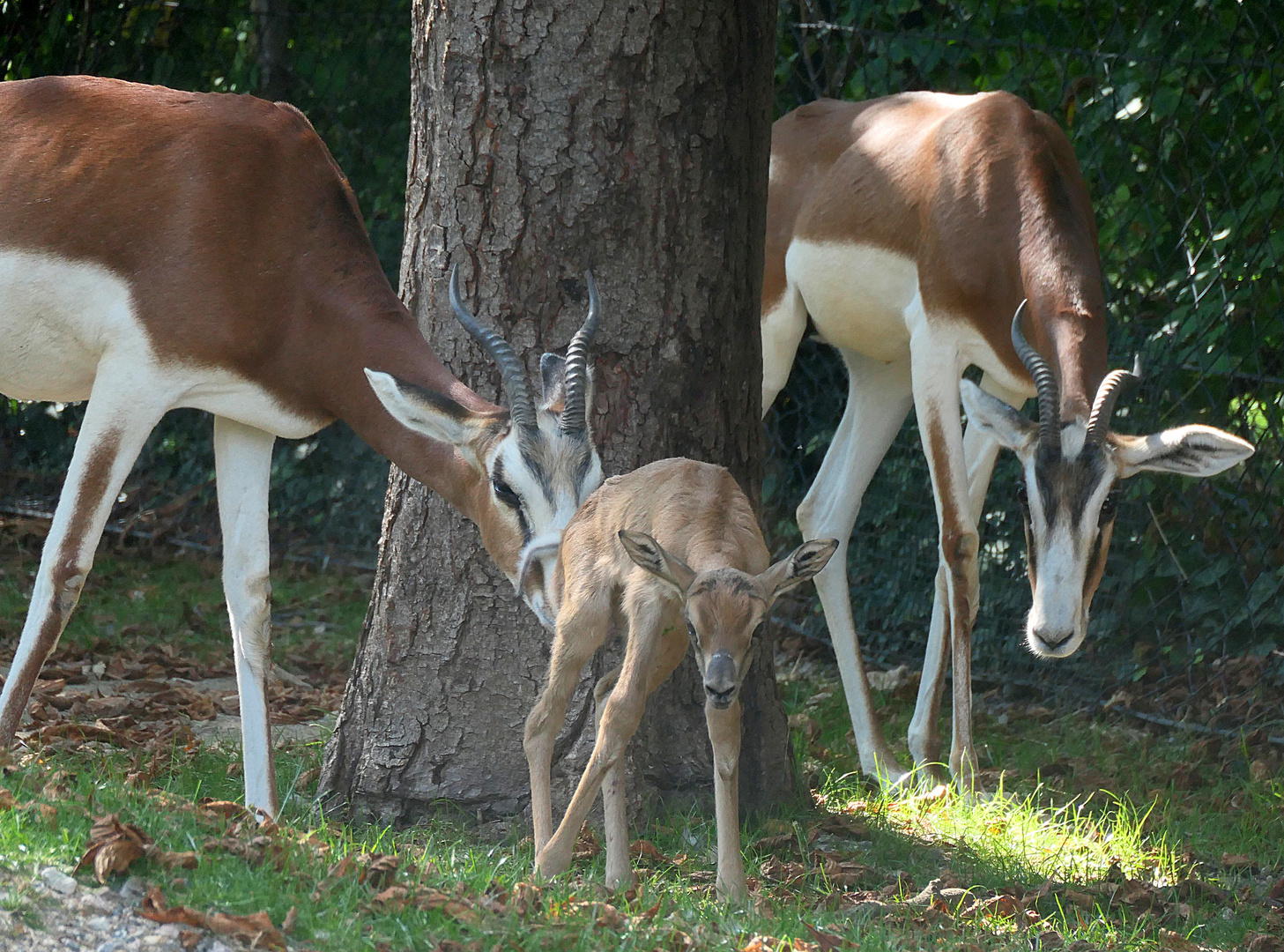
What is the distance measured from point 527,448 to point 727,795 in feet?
3.62

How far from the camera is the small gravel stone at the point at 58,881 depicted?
123 inches

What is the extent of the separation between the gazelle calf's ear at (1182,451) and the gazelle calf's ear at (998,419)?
29cm

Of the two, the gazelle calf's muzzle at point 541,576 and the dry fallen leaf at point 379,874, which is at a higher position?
the gazelle calf's muzzle at point 541,576

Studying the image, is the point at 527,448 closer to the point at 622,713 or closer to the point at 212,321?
the point at 622,713

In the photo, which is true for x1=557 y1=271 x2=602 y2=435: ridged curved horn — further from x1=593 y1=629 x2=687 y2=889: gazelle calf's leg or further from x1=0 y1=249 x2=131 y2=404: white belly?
x1=0 y1=249 x2=131 y2=404: white belly

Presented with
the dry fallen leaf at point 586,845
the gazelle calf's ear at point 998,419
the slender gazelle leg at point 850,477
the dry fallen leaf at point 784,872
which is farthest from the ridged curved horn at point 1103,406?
the dry fallen leaf at point 586,845

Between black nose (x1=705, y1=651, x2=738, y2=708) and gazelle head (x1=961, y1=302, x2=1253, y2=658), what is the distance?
2149mm

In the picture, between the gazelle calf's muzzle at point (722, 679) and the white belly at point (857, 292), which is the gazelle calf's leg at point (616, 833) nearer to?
the gazelle calf's muzzle at point (722, 679)

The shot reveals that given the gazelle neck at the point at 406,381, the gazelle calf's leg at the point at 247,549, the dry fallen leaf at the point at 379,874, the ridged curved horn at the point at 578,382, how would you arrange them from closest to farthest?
the dry fallen leaf at the point at 379,874 < the ridged curved horn at the point at 578,382 < the gazelle neck at the point at 406,381 < the gazelle calf's leg at the point at 247,549

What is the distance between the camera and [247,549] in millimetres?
4770

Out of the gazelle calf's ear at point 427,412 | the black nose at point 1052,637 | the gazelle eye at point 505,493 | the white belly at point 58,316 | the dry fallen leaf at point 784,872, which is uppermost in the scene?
the white belly at point 58,316

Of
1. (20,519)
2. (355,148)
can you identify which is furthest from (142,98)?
(20,519)

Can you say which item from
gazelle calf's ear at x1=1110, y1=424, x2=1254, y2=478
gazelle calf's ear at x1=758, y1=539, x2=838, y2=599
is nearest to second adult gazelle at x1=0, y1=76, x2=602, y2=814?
gazelle calf's ear at x1=758, y1=539, x2=838, y2=599

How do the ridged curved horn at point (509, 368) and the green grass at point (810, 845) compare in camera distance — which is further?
the ridged curved horn at point (509, 368)
